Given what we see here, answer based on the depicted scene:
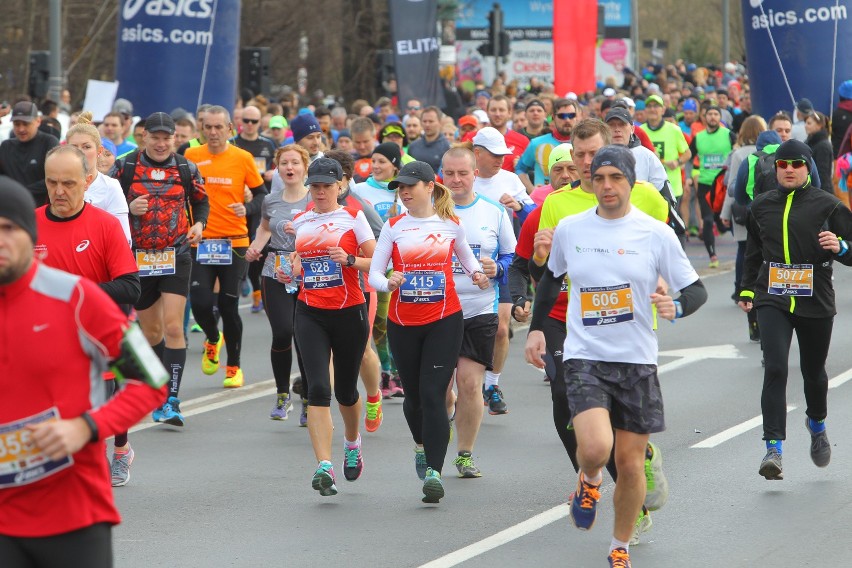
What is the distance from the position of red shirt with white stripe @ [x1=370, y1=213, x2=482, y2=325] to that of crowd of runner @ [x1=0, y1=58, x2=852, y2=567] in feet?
0.04

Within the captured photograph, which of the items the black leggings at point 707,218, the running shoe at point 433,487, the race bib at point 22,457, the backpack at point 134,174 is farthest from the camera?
the black leggings at point 707,218

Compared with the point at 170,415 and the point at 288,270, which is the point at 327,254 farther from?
the point at 170,415

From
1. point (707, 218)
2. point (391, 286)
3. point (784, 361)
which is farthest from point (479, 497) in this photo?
point (707, 218)

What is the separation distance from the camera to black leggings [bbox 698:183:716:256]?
20.2m

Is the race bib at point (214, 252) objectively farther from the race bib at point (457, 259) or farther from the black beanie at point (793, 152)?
the black beanie at point (793, 152)

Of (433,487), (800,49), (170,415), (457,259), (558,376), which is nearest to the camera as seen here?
(558,376)

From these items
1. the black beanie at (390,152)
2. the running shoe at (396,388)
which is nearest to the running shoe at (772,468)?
the running shoe at (396,388)

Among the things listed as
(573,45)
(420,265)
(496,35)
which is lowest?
(420,265)

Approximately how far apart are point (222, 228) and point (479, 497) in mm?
4297

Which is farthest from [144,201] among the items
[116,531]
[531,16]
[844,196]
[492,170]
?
[531,16]

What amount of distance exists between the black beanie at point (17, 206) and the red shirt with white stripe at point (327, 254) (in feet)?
14.7

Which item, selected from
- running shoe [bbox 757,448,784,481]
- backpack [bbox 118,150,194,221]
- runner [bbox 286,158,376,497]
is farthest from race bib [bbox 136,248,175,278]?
running shoe [bbox 757,448,784,481]

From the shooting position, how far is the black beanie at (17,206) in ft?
14.3

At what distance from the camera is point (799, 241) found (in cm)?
888
